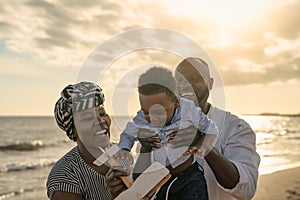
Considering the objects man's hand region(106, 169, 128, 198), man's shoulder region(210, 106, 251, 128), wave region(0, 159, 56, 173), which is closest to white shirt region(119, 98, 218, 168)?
man's hand region(106, 169, 128, 198)

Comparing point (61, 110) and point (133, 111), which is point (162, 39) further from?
point (61, 110)

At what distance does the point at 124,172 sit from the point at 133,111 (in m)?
0.37

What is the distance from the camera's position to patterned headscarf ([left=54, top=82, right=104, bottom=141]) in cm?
274

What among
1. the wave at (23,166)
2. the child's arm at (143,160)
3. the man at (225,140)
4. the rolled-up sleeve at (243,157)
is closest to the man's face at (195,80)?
the man at (225,140)

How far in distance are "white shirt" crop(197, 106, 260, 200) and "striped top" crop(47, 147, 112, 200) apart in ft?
2.20

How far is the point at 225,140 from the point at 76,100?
1.09 meters

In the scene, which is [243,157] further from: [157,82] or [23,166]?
[23,166]

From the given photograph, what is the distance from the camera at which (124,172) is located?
7.71ft

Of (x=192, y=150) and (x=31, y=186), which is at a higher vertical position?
(x=192, y=150)

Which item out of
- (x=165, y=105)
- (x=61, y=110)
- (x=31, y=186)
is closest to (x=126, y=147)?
(x=165, y=105)

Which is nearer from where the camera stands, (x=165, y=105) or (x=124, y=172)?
(x=124, y=172)

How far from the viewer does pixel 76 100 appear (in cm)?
274

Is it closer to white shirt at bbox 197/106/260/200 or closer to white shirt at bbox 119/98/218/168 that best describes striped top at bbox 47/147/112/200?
white shirt at bbox 119/98/218/168

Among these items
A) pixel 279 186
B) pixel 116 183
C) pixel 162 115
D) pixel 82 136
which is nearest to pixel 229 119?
pixel 162 115
